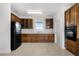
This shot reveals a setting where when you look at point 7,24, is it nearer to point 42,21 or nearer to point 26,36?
point 26,36

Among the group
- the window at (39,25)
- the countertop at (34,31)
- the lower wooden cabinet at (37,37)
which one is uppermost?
the window at (39,25)

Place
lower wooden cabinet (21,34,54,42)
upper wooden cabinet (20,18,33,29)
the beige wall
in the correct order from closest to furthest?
the beige wall
lower wooden cabinet (21,34,54,42)
upper wooden cabinet (20,18,33,29)

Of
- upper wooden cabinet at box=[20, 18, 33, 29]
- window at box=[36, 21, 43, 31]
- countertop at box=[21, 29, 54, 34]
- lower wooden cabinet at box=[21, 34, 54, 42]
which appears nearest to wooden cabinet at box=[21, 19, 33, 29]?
upper wooden cabinet at box=[20, 18, 33, 29]

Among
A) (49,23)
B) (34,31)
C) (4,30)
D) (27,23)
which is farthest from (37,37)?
(4,30)

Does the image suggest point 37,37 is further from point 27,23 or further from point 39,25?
point 27,23

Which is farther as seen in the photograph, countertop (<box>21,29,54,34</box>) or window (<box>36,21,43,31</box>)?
window (<box>36,21,43,31</box>)

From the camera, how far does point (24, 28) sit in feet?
46.5

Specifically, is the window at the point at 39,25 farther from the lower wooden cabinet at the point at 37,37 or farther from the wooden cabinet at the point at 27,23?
the lower wooden cabinet at the point at 37,37

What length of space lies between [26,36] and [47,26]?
216cm

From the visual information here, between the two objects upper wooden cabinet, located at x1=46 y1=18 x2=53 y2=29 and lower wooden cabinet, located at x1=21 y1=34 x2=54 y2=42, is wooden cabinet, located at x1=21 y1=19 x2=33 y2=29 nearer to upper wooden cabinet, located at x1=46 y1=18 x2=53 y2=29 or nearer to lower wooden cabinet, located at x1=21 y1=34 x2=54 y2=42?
lower wooden cabinet, located at x1=21 y1=34 x2=54 y2=42

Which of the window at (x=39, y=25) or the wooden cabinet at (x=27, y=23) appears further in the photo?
the window at (x=39, y=25)

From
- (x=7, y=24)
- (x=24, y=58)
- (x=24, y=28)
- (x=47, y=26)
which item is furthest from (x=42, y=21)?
(x=24, y=58)

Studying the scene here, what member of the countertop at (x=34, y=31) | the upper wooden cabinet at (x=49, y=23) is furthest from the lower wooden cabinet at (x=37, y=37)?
the upper wooden cabinet at (x=49, y=23)

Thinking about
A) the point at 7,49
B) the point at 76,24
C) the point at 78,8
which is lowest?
the point at 7,49
